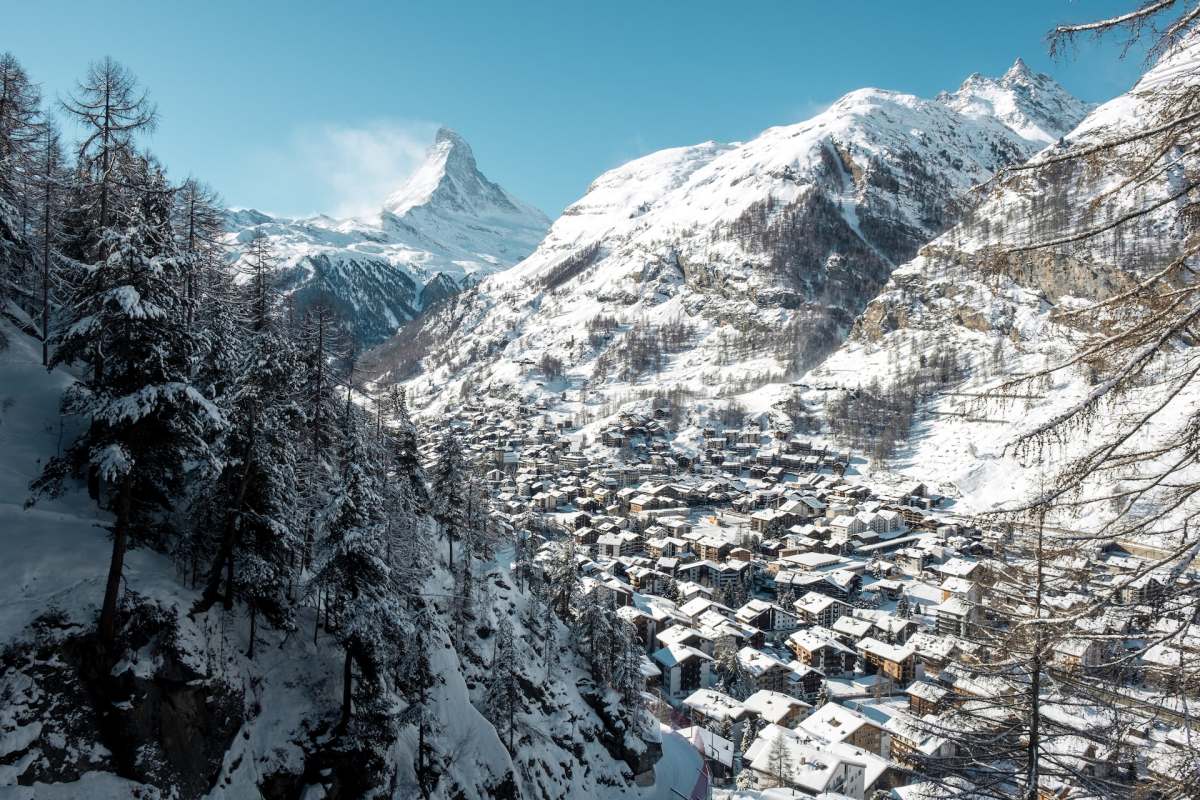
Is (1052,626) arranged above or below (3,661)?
above

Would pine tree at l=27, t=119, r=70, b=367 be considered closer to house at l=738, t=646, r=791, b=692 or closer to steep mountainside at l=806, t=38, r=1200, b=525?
steep mountainside at l=806, t=38, r=1200, b=525

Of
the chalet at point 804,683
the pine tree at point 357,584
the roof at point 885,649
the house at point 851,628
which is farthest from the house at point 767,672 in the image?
the pine tree at point 357,584

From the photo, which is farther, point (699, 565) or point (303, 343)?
point (699, 565)

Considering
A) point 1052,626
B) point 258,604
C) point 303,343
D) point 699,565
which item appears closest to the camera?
point 1052,626

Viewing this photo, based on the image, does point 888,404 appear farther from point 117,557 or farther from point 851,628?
point 117,557

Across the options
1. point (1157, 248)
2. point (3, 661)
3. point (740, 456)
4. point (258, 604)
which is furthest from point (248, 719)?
point (740, 456)

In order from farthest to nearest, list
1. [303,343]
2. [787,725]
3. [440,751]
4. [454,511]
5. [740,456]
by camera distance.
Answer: [740,456] < [787,725] < [454,511] < [303,343] < [440,751]

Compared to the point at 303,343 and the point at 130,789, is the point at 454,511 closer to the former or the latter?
the point at 303,343

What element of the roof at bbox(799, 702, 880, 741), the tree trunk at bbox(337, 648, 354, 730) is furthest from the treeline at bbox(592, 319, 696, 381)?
the tree trunk at bbox(337, 648, 354, 730)

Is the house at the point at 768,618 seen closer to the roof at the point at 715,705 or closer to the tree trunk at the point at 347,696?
the roof at the point at 715,705
